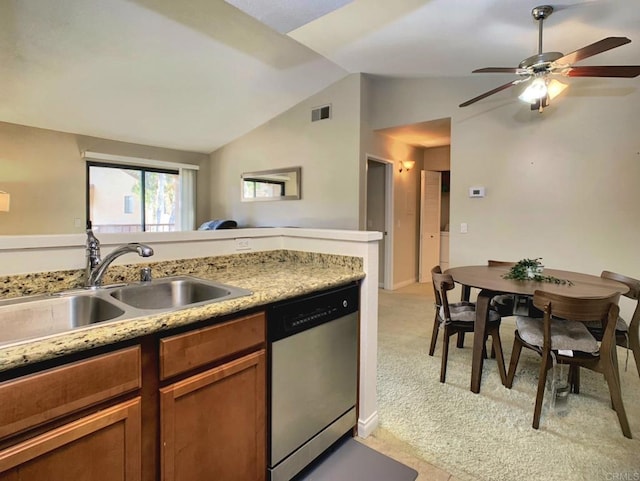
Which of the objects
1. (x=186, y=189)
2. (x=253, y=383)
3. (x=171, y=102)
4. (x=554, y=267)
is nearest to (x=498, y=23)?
(x=554, y=267)

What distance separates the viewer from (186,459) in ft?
3.74

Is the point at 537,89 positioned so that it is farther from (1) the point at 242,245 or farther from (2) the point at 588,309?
(1) the point at 242,245

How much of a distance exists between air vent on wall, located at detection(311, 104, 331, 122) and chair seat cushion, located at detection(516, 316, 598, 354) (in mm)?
3689

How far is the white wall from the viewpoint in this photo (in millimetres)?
4723

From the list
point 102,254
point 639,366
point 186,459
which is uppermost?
point 102,254

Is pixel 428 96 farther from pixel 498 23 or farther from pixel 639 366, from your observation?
pixel 639 366

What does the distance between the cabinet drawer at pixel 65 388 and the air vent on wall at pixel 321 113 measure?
14.8ft

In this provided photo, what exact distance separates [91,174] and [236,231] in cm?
497

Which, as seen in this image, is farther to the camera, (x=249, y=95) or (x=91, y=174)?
(x=91, y=174)

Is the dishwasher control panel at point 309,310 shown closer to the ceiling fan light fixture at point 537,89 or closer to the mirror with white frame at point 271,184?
the ceiling fan light fixture at point 537,89

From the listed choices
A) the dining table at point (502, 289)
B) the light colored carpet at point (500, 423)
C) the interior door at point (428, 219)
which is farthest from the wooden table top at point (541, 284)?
the interior door at point (428, 219)

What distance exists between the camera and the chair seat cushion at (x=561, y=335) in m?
2.01

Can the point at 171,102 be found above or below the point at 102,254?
above

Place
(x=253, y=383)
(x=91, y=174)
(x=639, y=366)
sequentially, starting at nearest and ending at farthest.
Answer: (x=253, y=383)
(x=639, y=366)
(x=91, y=174)
